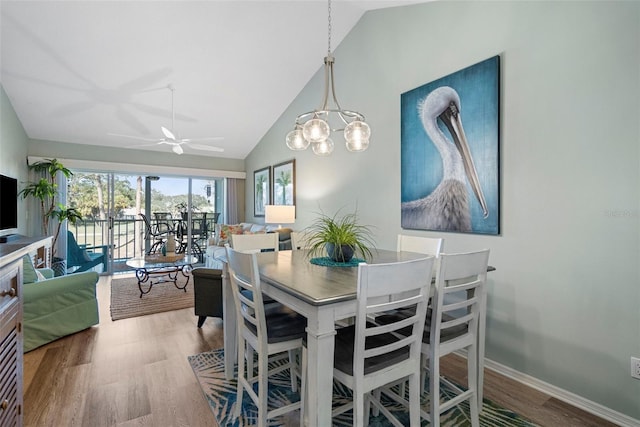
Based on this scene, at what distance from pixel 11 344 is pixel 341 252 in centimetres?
157

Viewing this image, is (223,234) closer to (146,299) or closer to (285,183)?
(285,183)

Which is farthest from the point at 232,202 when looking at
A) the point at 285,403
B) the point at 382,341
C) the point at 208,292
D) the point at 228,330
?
the point at 382,341

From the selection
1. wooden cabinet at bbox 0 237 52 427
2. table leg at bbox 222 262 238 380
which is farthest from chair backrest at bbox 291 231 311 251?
wooden cabinet at bbox 0 237 52 427

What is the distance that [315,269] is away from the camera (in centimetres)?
179

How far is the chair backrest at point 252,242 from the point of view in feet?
8.27

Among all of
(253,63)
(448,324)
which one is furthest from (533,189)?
(253,63)

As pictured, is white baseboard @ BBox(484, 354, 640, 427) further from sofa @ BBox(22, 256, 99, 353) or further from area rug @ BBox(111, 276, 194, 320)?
sofa @ BBox(22, 256, 99, 353)

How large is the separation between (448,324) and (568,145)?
1.40 metres

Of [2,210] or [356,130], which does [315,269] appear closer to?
[356,130]

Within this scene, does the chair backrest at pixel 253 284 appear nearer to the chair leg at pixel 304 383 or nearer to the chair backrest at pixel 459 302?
the chair leg at pixel 304 383

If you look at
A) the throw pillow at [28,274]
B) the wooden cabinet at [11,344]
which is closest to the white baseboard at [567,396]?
the wooden cabinet at [11,344]

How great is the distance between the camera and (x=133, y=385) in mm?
2094

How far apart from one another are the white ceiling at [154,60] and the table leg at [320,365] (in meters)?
3.13

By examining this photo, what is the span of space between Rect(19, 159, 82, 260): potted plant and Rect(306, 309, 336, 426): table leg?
5.29m
